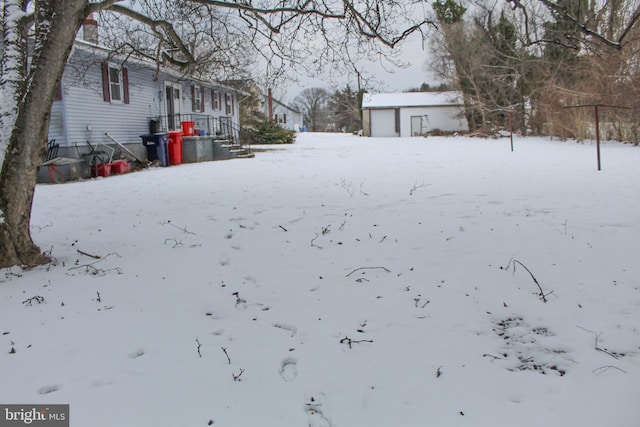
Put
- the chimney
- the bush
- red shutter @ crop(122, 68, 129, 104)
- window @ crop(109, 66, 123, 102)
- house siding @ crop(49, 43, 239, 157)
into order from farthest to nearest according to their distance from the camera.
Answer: the bush → red shutter @ crop(122, 68, 129, 104) → window @ crop(109, 66, 123, 102) → the chimney → house siding @ crop(49, 43, 239, 157)

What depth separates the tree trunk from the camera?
171 inches

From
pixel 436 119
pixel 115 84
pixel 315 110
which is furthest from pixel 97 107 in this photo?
pixel 315 110

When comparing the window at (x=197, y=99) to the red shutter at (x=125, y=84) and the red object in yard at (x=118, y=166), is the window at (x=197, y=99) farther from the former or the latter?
the red object in yard at (x=118, y=166)

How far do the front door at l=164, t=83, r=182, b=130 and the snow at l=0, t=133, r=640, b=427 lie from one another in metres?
12.2

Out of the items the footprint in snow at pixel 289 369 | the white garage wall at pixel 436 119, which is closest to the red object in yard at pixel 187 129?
the footprint in snow at pixel 289 369

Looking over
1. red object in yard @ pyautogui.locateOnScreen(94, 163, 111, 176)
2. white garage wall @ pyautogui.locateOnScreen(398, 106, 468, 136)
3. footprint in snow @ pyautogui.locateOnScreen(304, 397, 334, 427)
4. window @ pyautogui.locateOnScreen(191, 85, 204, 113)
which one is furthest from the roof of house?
footprint in snow @ pyautogui.locateOnScreen(304, 397, 334, 427)

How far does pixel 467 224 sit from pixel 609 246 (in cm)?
149

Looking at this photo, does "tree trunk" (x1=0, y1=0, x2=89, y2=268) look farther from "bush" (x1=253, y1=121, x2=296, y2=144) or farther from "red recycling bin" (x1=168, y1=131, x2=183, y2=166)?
"bush" (x1=253, y1=121, x2=296, y2=144)

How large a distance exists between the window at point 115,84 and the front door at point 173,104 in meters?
2.83

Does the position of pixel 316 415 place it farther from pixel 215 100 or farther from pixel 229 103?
pixel 229 103

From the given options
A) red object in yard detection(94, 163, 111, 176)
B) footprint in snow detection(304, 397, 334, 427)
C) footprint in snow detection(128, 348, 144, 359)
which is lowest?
footprint in snow detection(304, 397, 334, 427)

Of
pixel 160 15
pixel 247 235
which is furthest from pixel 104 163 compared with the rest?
pixel 247 235

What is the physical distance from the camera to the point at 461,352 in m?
2.95

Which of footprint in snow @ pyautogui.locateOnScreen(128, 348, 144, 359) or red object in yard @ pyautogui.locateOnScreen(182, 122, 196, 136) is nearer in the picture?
footprint in snow @ pyautogui.locateOnScreen(128, 348, 144, 359)
